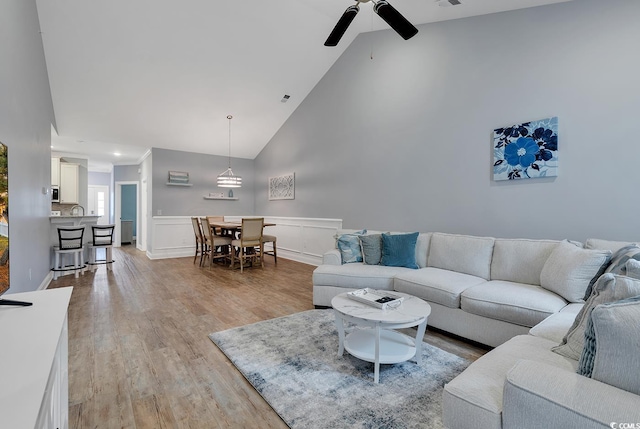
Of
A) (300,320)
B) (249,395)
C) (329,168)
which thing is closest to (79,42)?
(329,168)

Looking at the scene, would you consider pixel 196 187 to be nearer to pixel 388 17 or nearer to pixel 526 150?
pixel 388 17

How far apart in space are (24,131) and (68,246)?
7.91ft

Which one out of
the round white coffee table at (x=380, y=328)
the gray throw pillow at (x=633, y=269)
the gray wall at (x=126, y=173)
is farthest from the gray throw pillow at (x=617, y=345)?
the gray wall at (x=126, y=173)

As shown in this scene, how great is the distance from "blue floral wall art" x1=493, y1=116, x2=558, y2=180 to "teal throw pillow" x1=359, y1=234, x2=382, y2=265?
1523mm

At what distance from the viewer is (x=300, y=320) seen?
3.00 meters

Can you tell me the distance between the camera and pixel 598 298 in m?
1.26

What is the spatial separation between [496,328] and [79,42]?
5.90 metres

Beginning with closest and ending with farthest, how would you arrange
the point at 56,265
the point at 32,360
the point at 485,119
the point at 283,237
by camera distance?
the point at 32,360
the point at 485,119
the point at 56,265
the point at 283,237

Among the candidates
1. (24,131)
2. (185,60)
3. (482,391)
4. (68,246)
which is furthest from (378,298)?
(68,246)

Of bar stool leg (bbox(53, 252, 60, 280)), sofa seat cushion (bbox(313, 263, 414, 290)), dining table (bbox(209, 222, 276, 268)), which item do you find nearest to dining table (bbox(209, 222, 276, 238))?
dining table (bbox(209, 222, 276, 268))

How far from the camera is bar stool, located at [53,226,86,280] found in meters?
4.52

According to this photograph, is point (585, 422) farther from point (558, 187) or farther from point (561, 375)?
point (558, 187)

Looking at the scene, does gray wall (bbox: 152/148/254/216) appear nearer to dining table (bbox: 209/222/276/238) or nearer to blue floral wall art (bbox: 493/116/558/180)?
dining table (bbox: 209/222/276/238)

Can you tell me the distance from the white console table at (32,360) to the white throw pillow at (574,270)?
9.86ft
